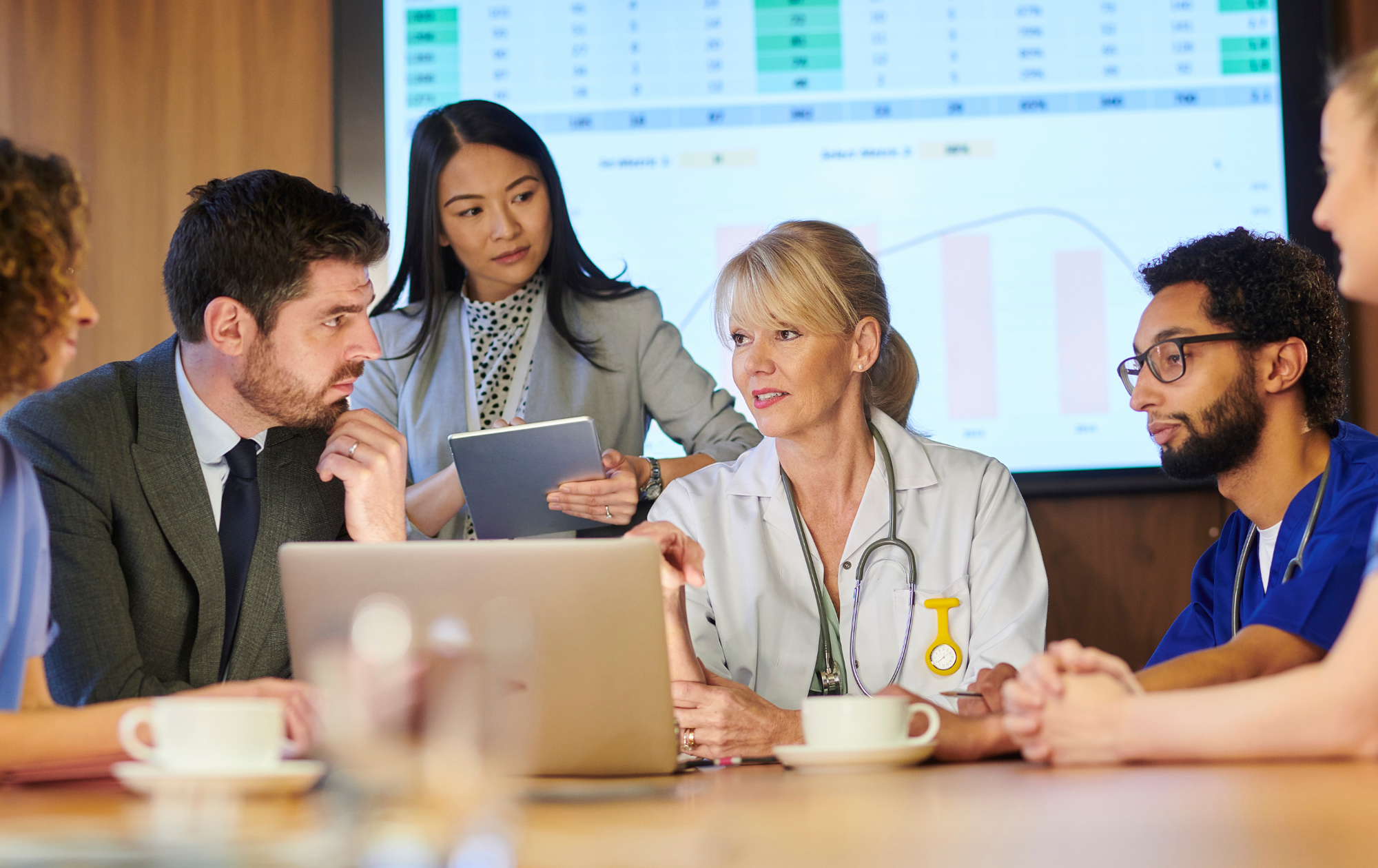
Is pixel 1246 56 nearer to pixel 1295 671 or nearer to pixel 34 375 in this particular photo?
pixel 1295 671

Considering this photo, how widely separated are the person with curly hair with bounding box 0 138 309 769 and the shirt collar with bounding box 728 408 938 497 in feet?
3.66

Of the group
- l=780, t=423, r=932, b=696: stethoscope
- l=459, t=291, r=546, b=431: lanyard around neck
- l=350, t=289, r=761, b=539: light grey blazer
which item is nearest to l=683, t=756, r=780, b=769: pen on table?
l=780, t=423, r=932, b=696: stethoscope

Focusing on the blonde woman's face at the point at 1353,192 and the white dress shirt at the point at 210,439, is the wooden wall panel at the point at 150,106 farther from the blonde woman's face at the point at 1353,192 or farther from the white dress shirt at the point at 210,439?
the blonde woman's face at the point at 1353,192

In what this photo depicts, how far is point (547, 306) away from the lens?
8.71 ft

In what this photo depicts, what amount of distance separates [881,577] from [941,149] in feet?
4.79

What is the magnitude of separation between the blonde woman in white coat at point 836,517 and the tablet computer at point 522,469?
0.65ft

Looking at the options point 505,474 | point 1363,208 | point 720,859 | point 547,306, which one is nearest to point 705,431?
point 547,306

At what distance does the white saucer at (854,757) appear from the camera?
1115mm

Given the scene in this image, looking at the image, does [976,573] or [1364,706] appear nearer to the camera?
[1364,706]

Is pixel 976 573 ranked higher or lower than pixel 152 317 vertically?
lower

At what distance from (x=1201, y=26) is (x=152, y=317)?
2.90 meters

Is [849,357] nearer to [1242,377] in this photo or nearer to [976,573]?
[976,573]

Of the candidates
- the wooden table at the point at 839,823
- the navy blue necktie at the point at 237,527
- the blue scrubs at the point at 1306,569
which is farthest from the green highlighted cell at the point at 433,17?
the wooden table at the point at 839,823

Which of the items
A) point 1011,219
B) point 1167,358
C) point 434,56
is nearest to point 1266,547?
point 1167,358
